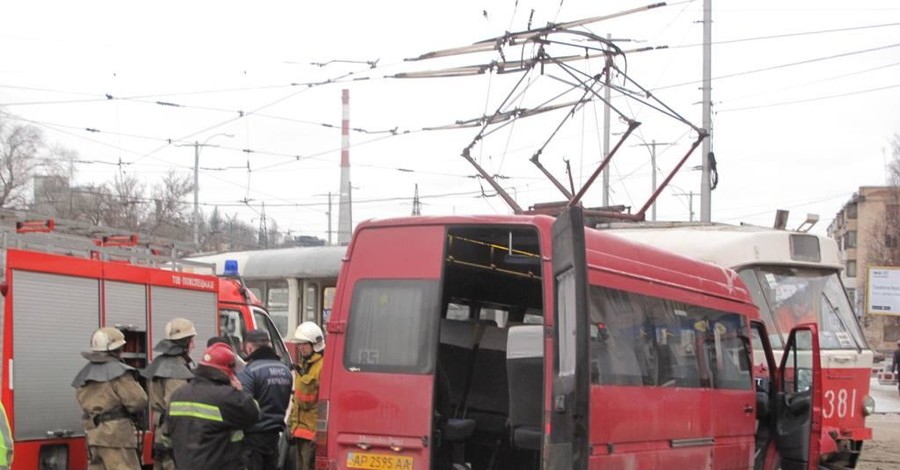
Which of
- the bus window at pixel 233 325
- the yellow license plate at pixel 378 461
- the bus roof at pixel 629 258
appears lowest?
the yellow license plate at pixel 378 461

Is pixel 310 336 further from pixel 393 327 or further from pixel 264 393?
pixel 393 327

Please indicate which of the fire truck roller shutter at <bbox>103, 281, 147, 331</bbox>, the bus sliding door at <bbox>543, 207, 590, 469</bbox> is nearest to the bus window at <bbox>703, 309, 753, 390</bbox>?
the bus sliding door at <bbox>543, 207, 590, 469</bbox>

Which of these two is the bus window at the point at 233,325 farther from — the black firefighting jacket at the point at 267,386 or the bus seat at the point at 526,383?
the bus seat at the point at 526,383

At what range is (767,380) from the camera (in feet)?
35.8

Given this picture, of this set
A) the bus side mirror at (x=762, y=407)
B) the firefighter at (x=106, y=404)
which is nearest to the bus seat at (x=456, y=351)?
the firefighter at (x=106, y=404)

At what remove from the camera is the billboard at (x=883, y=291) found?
41.1 meters

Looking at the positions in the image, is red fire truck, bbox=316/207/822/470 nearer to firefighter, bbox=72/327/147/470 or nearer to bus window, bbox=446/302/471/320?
bus window, bbox=446/302/471/320

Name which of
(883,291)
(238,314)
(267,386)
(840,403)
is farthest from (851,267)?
(267,386)

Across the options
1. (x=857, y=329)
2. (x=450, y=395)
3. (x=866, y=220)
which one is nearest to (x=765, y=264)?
(x=857, y=329)

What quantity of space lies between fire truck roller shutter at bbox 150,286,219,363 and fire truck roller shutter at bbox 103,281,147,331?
0.14 meters

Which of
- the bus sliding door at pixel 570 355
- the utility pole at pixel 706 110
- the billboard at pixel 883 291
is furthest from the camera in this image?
the billboard at pixel 883 291

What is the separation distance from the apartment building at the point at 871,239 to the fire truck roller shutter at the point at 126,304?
58918 mm

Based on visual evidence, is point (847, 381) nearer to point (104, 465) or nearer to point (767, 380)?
point (767, 380)

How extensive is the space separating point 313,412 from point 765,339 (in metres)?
4.53
